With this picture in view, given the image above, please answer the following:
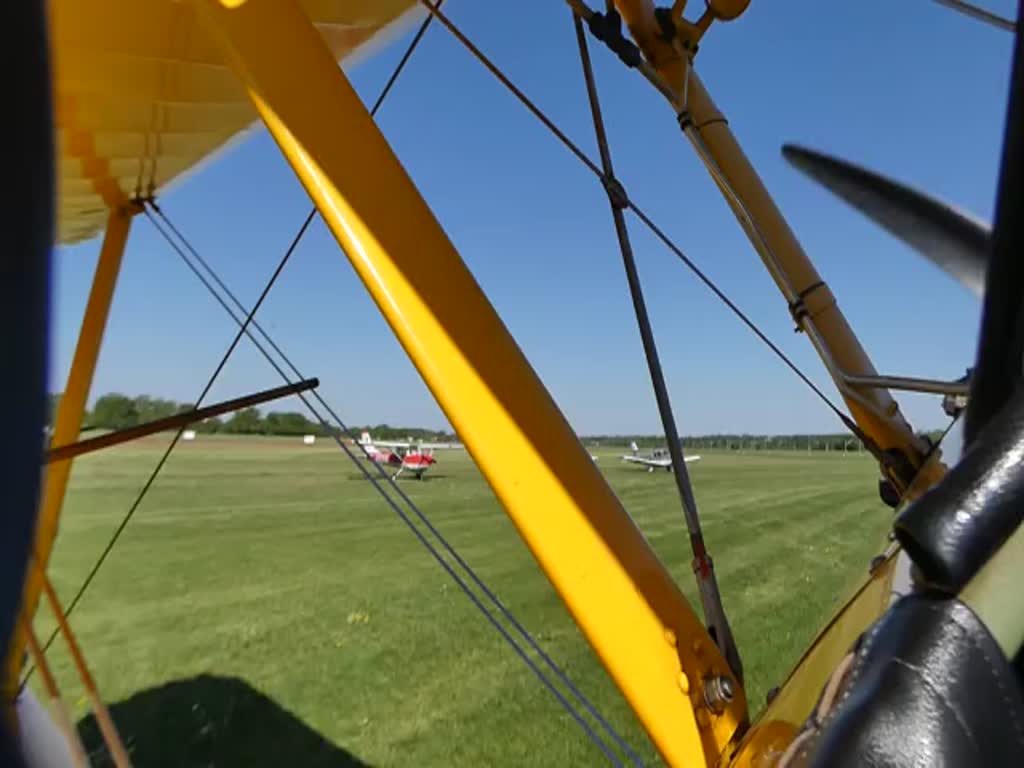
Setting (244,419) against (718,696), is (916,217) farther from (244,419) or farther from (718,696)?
(244,419)

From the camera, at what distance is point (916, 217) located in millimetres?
Answer: 1782

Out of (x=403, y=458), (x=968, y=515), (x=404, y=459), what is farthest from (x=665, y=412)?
(x=403, y=458)

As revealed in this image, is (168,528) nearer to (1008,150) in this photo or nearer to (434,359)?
(434,359)

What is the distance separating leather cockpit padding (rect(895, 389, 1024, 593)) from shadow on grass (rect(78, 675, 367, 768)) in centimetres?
287

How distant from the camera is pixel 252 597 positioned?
5578 mm

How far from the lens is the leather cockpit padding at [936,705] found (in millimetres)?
384

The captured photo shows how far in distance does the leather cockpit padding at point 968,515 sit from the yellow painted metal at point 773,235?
1458 mm

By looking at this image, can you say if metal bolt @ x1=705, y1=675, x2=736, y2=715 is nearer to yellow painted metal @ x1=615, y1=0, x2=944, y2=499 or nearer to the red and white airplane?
yellow painted metal @ x1=615, y1=0, x2=944, y2=499

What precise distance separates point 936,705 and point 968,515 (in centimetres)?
11

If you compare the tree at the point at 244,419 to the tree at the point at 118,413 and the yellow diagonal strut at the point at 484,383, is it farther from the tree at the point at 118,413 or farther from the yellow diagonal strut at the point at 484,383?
the yellow diagonal strut at the point at 484,383

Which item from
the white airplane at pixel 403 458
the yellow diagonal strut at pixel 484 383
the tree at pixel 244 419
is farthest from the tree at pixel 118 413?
the white airplane at pixel 403 458

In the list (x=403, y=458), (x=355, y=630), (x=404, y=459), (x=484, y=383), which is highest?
(x=403, y=458)

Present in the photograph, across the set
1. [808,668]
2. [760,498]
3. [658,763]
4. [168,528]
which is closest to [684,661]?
[808,668]

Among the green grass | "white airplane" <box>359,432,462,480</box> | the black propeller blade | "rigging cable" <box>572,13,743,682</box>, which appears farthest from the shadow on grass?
"white airplane" <box>359,432,462,480</box>
